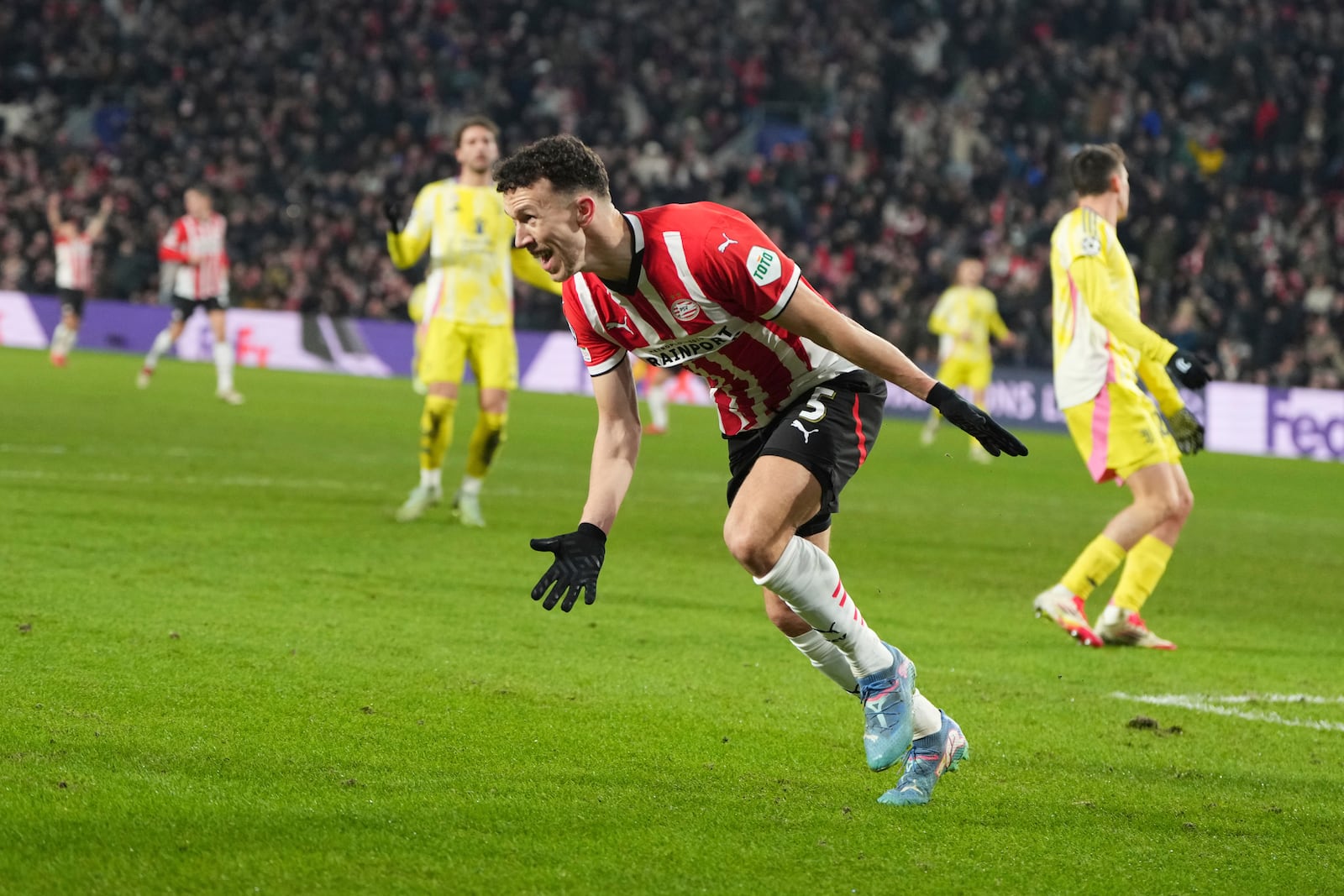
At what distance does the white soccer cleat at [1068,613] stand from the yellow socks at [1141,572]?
0.84 ft

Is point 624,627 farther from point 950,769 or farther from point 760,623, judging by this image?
point 950,769

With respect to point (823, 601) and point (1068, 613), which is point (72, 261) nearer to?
point (1068, 613)

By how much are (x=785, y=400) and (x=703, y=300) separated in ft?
2.05

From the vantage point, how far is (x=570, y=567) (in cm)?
431

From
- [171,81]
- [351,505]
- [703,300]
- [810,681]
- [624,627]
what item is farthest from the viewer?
[171,81]

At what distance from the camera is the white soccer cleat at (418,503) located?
1044 centimetres

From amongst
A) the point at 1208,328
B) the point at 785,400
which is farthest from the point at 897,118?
the point at 785,400

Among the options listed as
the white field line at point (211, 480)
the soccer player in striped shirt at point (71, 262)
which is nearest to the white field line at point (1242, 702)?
the white field line at point (211, 480)

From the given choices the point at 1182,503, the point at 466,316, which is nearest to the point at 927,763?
the point at 1182,503

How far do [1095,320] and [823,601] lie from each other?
12.0ft

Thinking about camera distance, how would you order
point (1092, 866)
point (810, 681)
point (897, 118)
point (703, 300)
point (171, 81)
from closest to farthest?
point (1092, 866) → point (703, 300) → point (810, 681) → point (897, 118) → point (171, 81)

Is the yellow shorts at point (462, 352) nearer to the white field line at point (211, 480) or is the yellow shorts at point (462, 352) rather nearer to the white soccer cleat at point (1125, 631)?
the white field line at point (211, 480)

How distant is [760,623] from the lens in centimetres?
762

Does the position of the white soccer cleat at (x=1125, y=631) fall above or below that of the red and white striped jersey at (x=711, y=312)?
below
